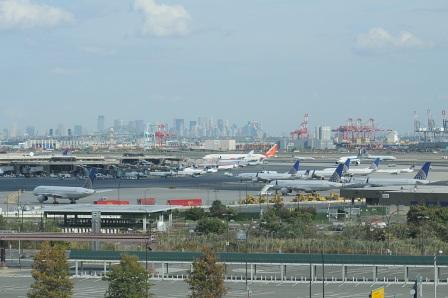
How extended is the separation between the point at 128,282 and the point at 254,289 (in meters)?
7.39

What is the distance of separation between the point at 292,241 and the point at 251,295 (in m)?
10.9

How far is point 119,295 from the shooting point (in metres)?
26.0

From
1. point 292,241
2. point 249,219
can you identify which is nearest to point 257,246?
point 292,241

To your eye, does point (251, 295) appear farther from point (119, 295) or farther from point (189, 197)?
point (189, 197)

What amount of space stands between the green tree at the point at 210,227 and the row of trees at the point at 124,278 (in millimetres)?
17301

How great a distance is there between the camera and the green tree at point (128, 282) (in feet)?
85.0

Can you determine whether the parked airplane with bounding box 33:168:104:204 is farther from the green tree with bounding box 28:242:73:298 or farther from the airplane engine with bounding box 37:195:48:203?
the green tree with bounding box 28:242:73:298

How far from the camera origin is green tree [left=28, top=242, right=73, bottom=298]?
2636 cm

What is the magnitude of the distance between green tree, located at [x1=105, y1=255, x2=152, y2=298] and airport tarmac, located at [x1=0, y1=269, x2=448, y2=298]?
173 inches

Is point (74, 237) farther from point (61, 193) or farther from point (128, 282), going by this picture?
point (61, 193)

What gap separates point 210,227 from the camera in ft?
150

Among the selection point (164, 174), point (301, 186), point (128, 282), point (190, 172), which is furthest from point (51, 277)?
point (190, 172)

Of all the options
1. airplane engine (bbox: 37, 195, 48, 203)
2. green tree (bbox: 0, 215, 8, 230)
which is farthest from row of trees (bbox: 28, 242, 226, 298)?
airplane engine (bbox: 37, 195, 48, 203)

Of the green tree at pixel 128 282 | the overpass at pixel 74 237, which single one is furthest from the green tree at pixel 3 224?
the green tree at pixel 128 282
